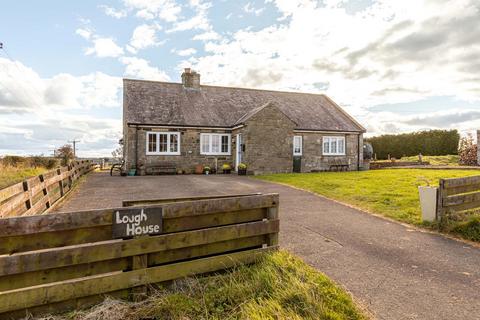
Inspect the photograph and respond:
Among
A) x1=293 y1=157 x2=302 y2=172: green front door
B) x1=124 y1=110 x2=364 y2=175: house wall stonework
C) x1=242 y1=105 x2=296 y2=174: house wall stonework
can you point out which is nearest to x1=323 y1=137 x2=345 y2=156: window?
x1=124 y1=110 x2=364 y2=175: house wall stonework

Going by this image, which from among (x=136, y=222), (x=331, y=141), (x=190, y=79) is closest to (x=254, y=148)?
(x=331, y=141)

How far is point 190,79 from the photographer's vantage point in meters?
23.7

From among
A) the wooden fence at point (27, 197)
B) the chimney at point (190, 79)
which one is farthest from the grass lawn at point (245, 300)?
the chimney at point (190, 79)

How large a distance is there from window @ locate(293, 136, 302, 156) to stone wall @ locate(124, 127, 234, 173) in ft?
15.4

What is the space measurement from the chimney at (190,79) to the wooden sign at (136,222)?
2166 centimetres

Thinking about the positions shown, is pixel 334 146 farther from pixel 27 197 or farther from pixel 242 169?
pixel 27 197

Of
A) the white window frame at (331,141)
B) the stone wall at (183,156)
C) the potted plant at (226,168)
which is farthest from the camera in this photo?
the white window frame at (331,141)

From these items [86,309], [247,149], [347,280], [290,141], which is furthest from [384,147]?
[86,309]

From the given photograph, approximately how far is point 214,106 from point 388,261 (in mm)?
19483

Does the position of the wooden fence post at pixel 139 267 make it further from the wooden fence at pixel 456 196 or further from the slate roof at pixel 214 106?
the slate roof at pixel 214 106

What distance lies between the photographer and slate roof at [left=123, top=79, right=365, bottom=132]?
793 inches

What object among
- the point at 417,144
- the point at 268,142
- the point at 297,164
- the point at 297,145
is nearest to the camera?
the point at 268,142

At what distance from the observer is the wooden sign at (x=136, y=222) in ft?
10.5

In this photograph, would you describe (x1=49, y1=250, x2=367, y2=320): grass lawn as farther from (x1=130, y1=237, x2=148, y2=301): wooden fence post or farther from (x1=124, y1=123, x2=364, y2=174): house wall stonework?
(x1=124, y1=123, x2=364, y2=174): house wall stonework
